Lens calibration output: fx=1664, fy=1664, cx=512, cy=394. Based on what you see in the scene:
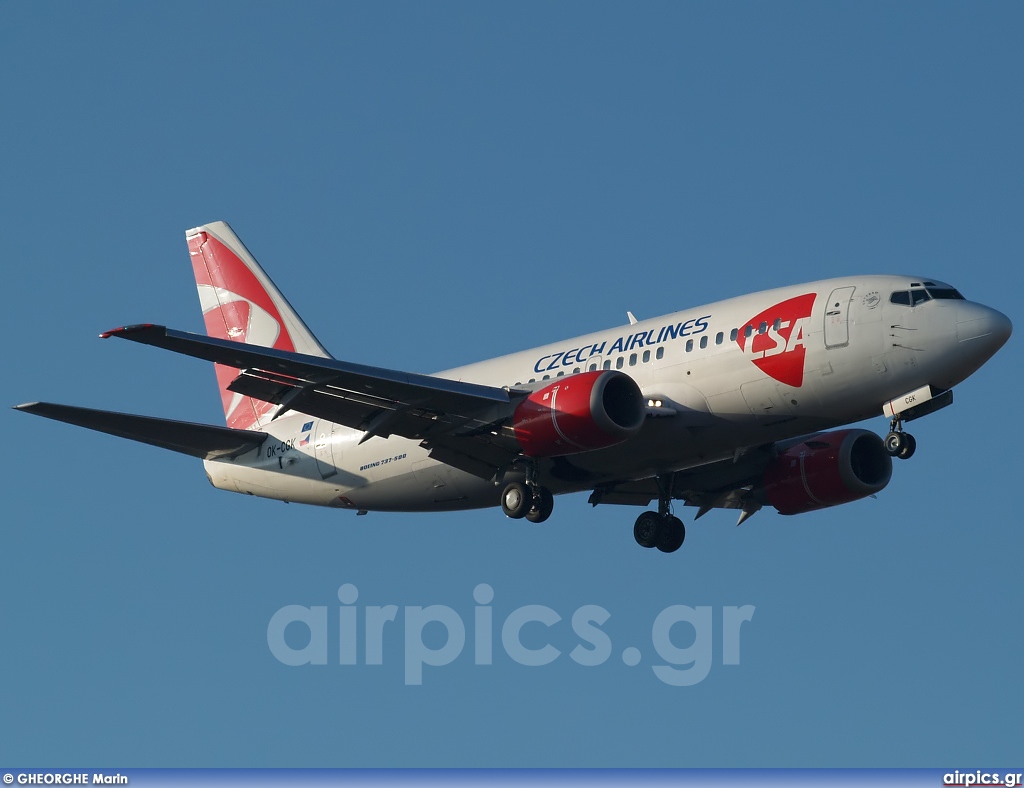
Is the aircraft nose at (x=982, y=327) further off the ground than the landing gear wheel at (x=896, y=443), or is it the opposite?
the aircraft nose at (x=982, y=327)

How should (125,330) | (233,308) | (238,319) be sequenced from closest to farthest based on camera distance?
(125,330) < (238,319) < (233,308)

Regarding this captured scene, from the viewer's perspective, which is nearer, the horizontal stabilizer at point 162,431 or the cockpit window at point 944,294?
the cockpit window at point 944,294

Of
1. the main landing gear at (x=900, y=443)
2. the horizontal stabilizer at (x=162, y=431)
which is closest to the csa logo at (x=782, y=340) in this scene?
the main landing gear at (x=900, y=443)

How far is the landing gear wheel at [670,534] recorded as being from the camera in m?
42.8

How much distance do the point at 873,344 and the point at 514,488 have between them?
9162 mm

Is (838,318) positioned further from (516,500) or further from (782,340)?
(516,500)

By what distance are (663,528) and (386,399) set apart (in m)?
8.88

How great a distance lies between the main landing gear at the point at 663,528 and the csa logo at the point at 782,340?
7174mm

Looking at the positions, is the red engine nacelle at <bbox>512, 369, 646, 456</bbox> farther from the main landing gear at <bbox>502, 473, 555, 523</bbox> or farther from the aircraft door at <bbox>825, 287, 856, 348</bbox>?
the aircraft door at <bbox>825, 287, 856, 348</bbox>

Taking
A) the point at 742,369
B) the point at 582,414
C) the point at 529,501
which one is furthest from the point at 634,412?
the point at 529,501

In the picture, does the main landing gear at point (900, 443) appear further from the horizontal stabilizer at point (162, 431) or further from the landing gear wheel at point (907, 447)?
the horizontal stabilizer at point (162, 431)

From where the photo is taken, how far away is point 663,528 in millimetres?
42750

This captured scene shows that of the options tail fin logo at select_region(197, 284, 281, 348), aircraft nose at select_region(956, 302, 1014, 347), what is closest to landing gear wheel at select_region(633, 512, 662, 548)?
aircraft nose at select_region(956, 302, 1014, 347)

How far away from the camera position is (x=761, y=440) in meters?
37.6
